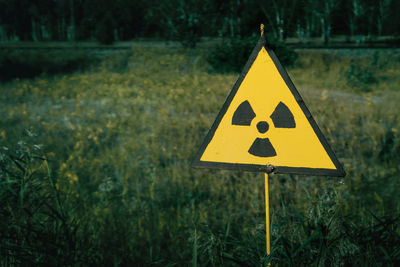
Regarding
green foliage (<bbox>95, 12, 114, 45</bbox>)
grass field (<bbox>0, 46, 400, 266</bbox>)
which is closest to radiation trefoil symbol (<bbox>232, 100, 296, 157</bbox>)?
grass field (<bbox>0, 46, 400, 266</bbox>)

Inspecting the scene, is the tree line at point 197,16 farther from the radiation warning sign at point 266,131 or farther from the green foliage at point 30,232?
the green foliage at point 30,232

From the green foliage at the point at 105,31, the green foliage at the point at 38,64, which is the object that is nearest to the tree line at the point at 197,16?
the green foliage at the point at 105,31

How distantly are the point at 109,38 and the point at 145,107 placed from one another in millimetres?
22208

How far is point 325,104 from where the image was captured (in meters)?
6.67

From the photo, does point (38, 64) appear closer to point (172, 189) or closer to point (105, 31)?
point (105, 31)

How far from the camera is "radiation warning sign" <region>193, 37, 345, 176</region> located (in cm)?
154

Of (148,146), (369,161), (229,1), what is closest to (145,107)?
(148,146)

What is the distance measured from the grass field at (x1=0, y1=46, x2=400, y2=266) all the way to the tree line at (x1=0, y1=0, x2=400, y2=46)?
402 centimetres

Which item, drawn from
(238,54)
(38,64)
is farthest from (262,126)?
(38,64)

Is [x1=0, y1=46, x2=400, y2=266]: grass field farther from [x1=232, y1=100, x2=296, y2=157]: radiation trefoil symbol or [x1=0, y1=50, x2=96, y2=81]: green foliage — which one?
[x1=0, y1=50, x2=96, y2=81]: green foliage

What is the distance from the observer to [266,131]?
5.21 feet

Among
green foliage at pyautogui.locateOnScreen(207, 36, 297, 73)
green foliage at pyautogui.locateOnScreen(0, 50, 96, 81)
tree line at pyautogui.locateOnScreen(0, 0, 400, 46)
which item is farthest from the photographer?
green foliage at pyautogui.locateOnScreen(0, 50, 96, 81)

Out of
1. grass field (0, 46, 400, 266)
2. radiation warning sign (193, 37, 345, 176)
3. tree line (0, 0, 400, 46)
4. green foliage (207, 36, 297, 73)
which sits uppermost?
tree line (0, 0, 400, 46)

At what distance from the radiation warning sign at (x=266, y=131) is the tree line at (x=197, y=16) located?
775 cm
